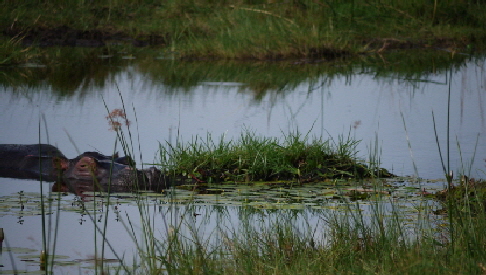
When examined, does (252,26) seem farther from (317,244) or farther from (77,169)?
(317,244)

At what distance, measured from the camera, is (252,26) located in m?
13.5

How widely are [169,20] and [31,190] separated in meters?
12.9

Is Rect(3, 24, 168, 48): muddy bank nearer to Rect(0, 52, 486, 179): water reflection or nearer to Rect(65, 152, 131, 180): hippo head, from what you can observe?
Rect(0, 52, 486, 179): water reflection

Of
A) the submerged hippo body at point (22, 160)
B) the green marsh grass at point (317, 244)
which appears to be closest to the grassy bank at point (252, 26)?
the submerged hippo body at point (22, 160)

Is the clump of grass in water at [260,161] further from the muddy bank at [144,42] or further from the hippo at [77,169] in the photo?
the muddy bank at [144,42]

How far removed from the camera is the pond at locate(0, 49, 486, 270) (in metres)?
4.26

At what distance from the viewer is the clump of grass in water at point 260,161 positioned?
18.1 feet

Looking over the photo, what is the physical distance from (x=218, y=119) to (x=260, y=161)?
7.17 feet

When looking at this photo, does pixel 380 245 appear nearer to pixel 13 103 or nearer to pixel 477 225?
pixel 477 225

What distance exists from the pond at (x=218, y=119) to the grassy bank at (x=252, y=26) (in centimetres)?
57

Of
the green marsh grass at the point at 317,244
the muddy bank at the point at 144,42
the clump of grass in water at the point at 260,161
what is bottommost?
the green marsh grass at the point at 317,244

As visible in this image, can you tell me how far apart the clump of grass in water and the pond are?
0.22m

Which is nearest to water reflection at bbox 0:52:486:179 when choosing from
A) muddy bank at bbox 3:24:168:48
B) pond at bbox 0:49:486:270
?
pond at bbox 0:49:486:270

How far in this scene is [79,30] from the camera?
17.0 metres
